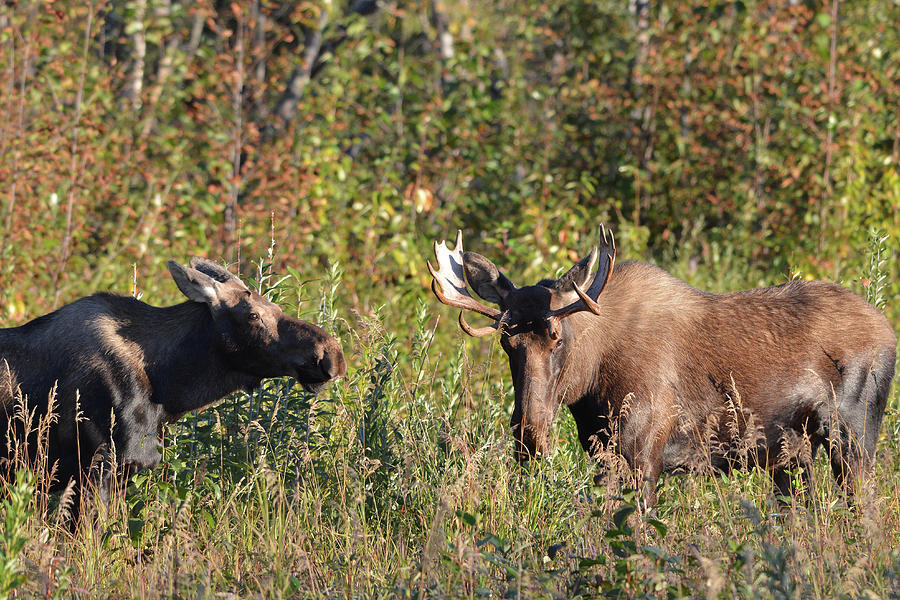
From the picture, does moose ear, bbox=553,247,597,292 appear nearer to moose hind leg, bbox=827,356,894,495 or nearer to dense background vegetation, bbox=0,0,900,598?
dense background vegetation, bbox=0,0,900,598

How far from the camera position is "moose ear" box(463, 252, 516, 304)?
5938 millimetres

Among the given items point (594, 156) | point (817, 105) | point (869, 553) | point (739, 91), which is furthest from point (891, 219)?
point (869, 553)

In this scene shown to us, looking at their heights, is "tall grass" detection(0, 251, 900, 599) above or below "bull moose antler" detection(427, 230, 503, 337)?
below

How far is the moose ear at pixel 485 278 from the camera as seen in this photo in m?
5.94

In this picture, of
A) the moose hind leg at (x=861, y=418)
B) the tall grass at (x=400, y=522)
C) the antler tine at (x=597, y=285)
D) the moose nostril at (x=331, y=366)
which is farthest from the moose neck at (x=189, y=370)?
the moose hind leg at (x=861, y=418)

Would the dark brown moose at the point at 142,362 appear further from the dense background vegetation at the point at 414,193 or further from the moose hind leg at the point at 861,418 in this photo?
the moose hind leg at the point at 861,418

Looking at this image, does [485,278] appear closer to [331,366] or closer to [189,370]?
[331,366]

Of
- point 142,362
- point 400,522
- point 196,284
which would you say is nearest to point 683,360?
point 400,522

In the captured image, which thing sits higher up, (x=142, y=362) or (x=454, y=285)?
(x=454, y=285)

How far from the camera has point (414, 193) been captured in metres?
10.7

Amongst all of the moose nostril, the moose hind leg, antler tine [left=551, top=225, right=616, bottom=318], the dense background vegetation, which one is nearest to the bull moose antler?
the dense background vegetation

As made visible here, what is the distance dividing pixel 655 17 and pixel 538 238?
3.73 metres

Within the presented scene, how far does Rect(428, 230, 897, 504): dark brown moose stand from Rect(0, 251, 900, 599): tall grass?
25cm

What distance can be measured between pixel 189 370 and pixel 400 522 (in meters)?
1.47
